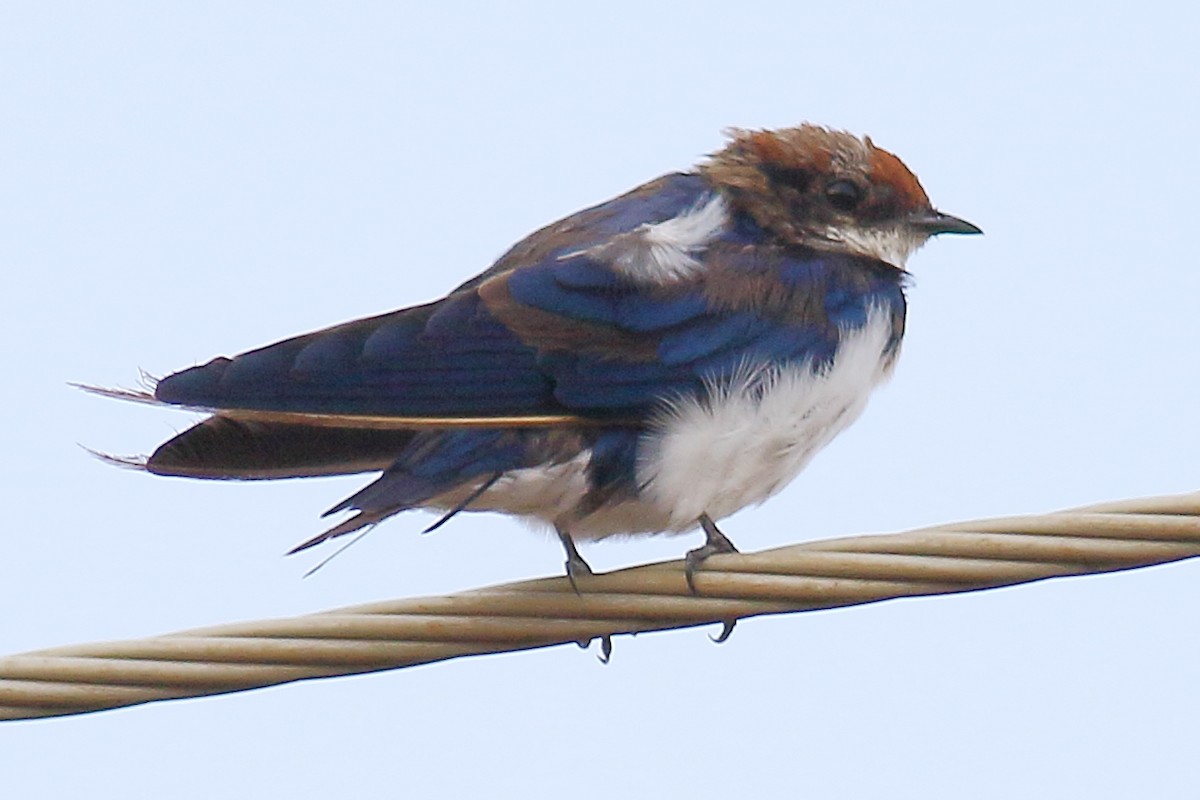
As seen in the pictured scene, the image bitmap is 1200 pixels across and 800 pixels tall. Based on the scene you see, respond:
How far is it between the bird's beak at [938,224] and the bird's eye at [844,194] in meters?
0.13

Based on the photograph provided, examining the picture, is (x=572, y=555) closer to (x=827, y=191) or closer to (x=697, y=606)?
(x=697, y=606)

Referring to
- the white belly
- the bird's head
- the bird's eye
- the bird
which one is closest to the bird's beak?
the bird's head

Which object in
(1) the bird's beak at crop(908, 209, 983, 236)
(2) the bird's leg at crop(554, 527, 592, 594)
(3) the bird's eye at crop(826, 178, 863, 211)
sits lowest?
(2) the bird's leg at crop(554, 527, 592, 594)

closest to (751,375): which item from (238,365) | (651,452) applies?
(651,452)

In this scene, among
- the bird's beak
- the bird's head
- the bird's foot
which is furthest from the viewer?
the bird's beak

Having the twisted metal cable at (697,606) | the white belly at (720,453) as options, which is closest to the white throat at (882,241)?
the white belly at (720,453)

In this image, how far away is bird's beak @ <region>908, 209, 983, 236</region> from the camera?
3.79m

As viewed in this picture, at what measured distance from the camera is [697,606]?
2.63 m

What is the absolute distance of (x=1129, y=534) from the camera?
2.36 metres

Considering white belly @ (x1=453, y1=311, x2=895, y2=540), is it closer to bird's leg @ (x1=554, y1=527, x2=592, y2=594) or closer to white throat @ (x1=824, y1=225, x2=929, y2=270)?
bird's leg @ (x1=554, y1=527, x2=592, y2=594)

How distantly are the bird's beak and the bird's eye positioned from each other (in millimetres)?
133

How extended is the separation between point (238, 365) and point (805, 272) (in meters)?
1.00

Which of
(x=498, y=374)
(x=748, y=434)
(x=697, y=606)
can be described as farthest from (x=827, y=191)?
(x=697, y=606)

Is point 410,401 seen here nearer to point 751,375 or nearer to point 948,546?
point 751,375
